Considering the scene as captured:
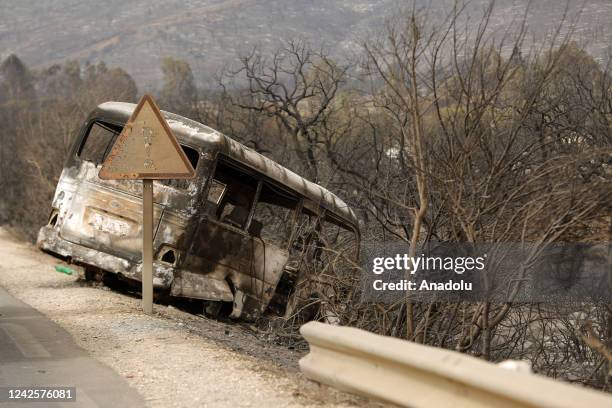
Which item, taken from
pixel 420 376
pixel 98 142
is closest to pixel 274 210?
pixel 98 142

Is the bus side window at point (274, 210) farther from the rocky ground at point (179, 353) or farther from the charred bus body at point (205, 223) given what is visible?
the rocky ground at point (179, 353)

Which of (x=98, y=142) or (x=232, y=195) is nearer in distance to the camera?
(x=232, y=195)

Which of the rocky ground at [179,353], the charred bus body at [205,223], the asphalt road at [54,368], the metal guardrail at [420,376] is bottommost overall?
the asphalt road at [54,368]

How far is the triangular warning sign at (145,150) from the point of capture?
1130 centimetres

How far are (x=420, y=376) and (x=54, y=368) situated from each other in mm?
3941

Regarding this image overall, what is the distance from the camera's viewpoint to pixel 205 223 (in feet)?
46.1

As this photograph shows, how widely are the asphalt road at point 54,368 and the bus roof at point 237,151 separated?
364 centimetres

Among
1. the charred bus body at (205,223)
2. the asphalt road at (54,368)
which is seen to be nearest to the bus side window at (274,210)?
the charred bus body at (205,223)

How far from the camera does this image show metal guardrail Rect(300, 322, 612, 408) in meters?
4.93

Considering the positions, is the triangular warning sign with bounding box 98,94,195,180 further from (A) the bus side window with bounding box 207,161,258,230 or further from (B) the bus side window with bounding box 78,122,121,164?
(B) the bus side window with bounding box 78,122,121,164

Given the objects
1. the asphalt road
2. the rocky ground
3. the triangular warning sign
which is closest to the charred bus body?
the rocky ground

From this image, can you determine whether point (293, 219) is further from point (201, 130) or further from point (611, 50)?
point (611, 50)

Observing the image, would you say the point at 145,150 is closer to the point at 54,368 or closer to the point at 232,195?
the point at 232,195

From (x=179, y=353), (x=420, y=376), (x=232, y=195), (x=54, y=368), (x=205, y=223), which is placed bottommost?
(x=54, y=368)
